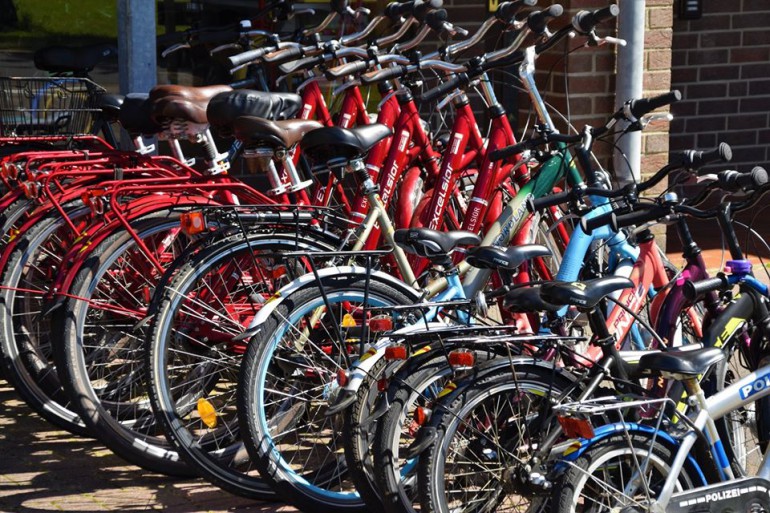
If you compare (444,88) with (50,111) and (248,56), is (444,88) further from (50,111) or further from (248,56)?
(50,111)

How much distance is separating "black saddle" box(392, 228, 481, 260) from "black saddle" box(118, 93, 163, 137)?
1543 mm

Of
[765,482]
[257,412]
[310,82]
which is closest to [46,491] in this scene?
[257,412]

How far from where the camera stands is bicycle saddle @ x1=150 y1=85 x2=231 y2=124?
504cm

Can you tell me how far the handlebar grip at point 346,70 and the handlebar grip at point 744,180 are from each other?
6.27ft

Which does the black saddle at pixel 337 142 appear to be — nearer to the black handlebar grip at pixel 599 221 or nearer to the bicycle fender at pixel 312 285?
the bicycle fender at pixel 312 285

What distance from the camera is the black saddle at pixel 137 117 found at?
5355 mm

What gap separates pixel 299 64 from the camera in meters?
5.74

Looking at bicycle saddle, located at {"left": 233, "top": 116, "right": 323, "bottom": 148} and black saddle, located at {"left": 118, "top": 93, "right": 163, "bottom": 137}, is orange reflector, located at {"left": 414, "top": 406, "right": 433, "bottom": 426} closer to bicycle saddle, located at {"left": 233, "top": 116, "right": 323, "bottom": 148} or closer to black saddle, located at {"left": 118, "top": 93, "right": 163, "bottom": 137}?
bicycle saddle, located at {"left": 233, "top": 116, "right": 323, "bottom": 148}

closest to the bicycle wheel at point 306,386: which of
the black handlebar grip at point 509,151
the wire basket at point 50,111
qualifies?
the black handlebar grip at point 509,151

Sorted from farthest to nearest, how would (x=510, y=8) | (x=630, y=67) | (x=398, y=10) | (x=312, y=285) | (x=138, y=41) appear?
(x=630, y=67), (x=138, y=41), (x=398, y=10), (x=510, y=8), (x=312, y=285)

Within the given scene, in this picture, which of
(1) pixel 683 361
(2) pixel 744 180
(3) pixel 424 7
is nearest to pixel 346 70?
(3) pixel 424 7

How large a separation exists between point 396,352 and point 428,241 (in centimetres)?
47

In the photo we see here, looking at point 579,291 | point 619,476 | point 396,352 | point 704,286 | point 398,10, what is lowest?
point 619,476

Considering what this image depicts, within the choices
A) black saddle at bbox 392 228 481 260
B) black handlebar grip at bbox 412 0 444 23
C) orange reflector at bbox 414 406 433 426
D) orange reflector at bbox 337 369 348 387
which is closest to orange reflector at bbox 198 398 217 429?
orange reflector at bbox 337 369 348 387
